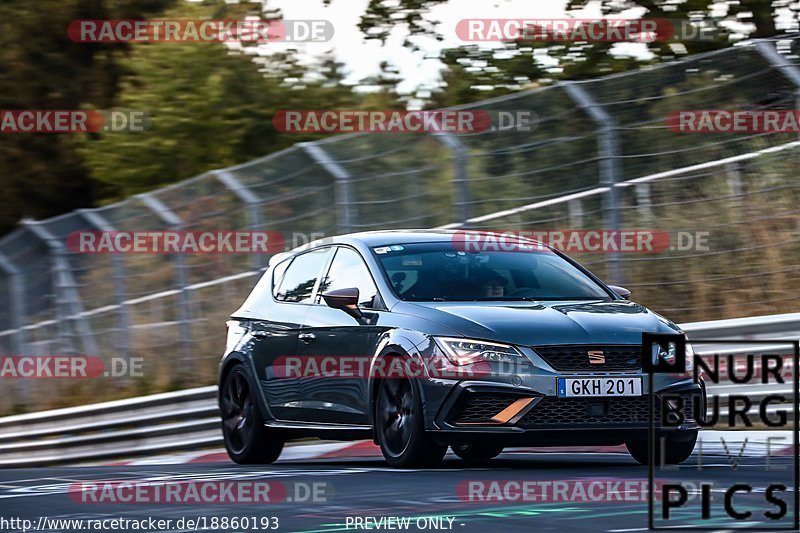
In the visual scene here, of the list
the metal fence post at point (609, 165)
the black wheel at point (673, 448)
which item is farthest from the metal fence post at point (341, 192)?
the black wheel at point (673, 448)

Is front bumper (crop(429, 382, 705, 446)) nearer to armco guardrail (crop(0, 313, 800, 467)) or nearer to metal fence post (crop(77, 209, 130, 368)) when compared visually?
armco guardrail (crop(0, 313, 800, 467))

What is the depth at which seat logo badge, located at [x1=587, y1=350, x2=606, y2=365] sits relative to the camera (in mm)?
8797

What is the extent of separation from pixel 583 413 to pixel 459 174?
5.30 meters

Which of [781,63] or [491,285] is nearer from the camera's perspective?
[491,285]

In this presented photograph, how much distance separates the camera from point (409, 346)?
9164mm

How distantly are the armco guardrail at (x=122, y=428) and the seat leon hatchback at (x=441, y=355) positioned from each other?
194 centimetres

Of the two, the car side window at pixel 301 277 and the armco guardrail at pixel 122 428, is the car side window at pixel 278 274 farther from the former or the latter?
the armco guardrail at pixel 122 428

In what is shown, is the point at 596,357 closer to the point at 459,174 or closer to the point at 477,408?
the point at 477,408

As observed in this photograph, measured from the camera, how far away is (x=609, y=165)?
1300 centimetres

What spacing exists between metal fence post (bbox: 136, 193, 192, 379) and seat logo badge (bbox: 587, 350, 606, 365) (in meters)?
9.29

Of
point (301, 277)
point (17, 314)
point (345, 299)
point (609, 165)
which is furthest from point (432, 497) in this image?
point (17, 314)

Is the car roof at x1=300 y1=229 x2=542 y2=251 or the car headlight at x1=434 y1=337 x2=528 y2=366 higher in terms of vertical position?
the car roof at x1=300 y1=229 x2=542 y2=251

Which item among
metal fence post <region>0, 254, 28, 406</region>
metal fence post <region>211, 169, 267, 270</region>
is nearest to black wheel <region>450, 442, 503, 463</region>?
metal fence post <region>211, 169, 267, 270</region>

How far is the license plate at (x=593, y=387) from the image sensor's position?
28.7 feet
